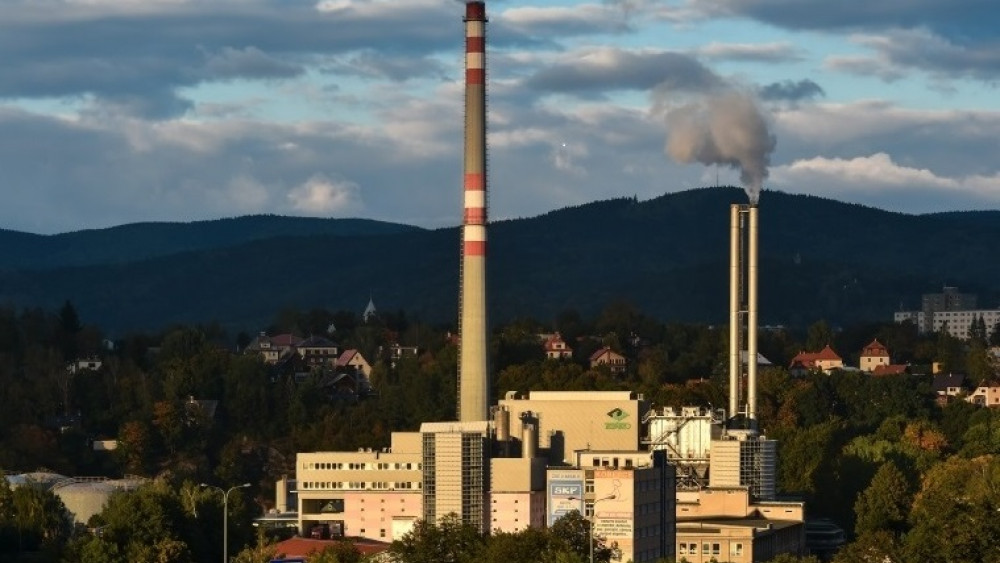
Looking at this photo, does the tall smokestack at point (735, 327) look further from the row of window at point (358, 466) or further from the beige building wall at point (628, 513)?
the beige building wall at point (628, 513)

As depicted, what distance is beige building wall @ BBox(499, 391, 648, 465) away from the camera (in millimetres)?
144375

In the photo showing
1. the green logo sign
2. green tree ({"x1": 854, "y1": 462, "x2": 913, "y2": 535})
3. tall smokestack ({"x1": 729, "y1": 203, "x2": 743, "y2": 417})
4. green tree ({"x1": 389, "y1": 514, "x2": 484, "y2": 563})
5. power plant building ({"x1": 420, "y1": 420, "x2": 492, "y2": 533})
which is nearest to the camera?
green tree ({"x1": 389, "y1": 514, "x2": 484, "y2": 563})

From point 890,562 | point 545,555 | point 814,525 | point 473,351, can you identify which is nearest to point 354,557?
point 545,555

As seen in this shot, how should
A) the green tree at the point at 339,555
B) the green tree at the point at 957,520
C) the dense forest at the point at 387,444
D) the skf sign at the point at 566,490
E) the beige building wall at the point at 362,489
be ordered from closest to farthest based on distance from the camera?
1. the green tree at the point at 339,555
2. the green tree at the point at 957,520
3. the dense forest at the point at 387,444
4. the skf sign at the point at 566,490
5. the beige building wall at the point at 362,489

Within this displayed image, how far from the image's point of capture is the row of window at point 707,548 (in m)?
131

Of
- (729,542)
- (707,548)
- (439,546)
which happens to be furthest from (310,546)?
(729,542)

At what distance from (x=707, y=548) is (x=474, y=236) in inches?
890

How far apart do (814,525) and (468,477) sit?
2590 cm

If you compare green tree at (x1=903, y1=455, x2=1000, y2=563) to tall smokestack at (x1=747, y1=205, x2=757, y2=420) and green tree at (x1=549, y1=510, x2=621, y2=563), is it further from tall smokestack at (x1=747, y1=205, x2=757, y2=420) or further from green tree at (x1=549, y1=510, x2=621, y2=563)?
green tree at (x1=549, y1=510, x2=621, y2=563)

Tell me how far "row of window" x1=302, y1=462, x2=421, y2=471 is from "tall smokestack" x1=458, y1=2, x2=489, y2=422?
12.6 feet

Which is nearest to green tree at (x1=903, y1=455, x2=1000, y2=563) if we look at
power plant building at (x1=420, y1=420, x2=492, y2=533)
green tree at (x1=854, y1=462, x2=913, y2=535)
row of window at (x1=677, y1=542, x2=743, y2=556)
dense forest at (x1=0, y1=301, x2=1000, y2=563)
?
dense forest at (x1=0, y1=301, x2=1000, y2=563)

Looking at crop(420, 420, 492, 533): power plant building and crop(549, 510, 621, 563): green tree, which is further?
crop(420, 420, 492, 533): power plant building

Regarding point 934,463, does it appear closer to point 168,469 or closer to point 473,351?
point 473,351

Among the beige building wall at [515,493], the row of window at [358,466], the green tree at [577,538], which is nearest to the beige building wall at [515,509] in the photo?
the beige building wall at [515,493]
